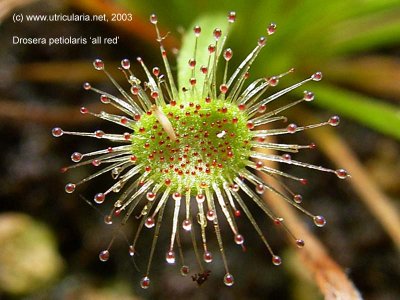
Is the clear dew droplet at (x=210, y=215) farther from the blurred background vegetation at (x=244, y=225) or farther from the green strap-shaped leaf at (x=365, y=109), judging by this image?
the green strap-shaped leaf at (x=365, y=109)

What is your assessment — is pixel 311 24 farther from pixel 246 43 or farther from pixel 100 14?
pixel 100 14

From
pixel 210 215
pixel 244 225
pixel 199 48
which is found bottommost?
pixel 244 225

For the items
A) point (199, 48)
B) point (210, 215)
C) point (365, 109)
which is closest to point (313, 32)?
point (365, 109)

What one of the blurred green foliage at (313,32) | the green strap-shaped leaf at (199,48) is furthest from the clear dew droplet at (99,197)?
the blurred green foliage at (313,32)

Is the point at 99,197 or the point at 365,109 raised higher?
the point at 365,109

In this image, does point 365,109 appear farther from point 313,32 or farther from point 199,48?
point 199,48

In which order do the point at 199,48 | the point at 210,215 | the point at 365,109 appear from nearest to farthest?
the point at 210,215 < the point at 199,48 < the point at 365,109

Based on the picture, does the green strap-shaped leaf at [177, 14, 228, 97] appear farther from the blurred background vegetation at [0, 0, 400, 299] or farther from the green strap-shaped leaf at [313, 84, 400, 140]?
the green strap-shaped leaf at [313, 84, 400, 140]
